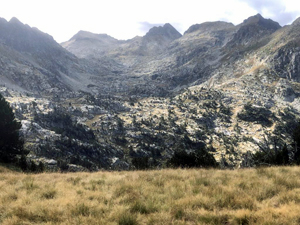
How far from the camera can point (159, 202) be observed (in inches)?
278

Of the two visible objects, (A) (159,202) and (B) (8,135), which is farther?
(B) (8,135)

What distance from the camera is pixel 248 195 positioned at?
737cm

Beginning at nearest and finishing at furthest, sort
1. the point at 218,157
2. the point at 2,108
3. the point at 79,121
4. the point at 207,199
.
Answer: the point at 207,199 → the point at 2,108 → the point at 218,157 → the point at 79,121

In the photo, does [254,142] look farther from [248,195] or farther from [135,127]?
[248,195]

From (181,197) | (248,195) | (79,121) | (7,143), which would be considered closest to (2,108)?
(7,143)

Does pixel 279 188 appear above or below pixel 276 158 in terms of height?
above

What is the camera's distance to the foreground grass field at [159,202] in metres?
5.95

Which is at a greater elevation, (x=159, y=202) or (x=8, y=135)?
(x=159, y=202)

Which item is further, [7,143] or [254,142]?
[254,142]

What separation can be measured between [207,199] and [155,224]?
7.75ft

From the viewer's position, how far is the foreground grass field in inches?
234

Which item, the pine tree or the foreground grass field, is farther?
the pine tree

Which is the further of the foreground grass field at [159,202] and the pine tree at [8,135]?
the pine tree at [8,135]

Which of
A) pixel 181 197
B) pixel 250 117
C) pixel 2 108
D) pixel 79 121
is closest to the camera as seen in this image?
pixel 181 197
